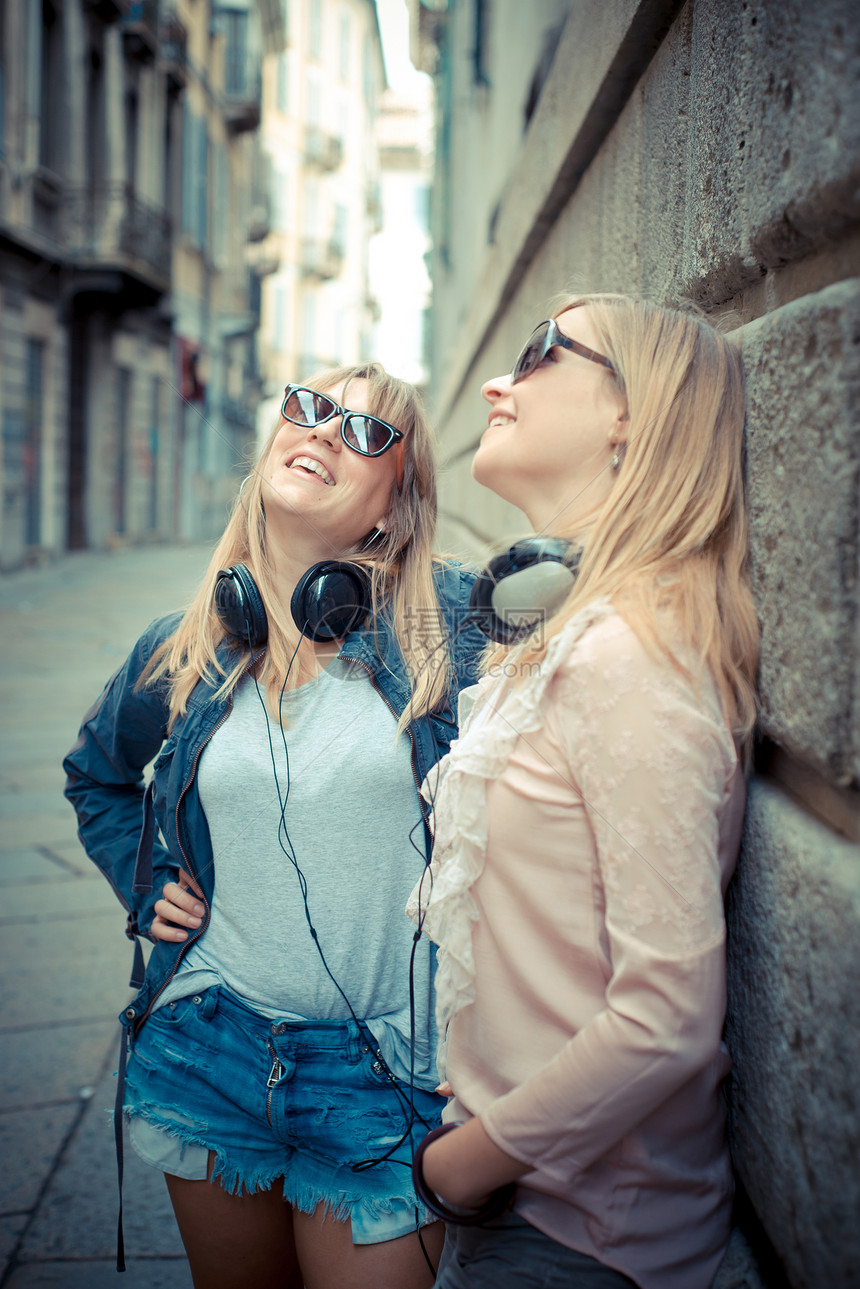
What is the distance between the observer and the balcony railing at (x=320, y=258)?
42.8 m

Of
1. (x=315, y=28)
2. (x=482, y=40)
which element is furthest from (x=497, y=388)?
(x=315, y=28)

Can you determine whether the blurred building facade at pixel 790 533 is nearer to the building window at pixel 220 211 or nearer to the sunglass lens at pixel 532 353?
the sunglass lens at pixel 532 353

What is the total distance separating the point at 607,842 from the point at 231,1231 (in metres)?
1.13

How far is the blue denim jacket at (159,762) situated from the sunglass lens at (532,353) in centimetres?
51

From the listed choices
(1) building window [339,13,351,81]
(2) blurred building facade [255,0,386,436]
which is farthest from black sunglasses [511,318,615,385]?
(1) building window [339,13,351,81]

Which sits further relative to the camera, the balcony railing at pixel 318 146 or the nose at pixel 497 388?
the balcony railing at pixel 318 146

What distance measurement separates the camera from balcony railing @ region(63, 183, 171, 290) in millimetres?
15766

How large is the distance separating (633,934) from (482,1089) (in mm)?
350

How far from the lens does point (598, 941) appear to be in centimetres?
113

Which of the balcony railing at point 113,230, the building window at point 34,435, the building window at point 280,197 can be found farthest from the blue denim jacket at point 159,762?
the building window at point 280,197

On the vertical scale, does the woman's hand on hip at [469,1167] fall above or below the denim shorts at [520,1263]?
above

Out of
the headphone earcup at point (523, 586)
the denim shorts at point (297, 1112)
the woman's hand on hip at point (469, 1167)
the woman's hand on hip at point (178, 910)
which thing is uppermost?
the headphone earcup at point (523, 586)

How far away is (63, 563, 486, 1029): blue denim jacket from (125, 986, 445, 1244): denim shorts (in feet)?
0.52

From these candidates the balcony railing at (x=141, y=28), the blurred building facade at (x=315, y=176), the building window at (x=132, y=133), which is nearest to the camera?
the balcony railing at (x=141, y=28)
